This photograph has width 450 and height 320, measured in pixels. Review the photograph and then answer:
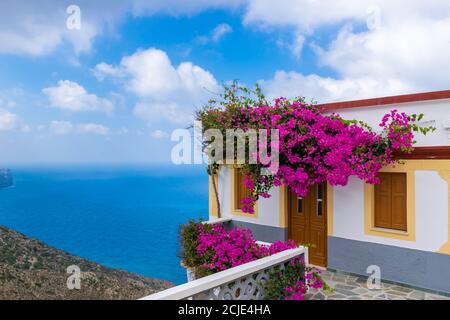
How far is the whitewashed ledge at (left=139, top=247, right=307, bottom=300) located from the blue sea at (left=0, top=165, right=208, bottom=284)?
3.20 m

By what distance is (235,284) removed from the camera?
480cm

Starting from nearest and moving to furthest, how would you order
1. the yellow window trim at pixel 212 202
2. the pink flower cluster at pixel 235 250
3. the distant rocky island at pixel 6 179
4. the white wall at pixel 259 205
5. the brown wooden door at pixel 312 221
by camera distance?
the pink flower cluster at pixel 235 250 → the brown wooden door at pixel 312 221 → the white wall at pixel 259 205 → the yellow window trim at pixel 212 202 → the distant rocky island at pixel 6 179

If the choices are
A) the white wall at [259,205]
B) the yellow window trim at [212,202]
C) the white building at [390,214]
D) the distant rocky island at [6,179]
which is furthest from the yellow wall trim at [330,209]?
the distant rocky island at [6,179]

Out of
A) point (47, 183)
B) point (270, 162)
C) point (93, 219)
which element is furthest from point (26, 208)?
point (270, 162)

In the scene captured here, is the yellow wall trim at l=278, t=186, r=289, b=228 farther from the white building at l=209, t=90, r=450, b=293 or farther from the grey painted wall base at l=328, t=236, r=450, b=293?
the grey painted wall base at l=328, t=236, r=450, b=293

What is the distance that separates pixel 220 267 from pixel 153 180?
71.5 metres

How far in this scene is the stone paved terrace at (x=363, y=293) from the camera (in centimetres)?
626

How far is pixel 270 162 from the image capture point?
7.28 m

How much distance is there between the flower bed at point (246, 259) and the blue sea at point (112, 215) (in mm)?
1321

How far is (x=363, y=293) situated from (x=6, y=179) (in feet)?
187

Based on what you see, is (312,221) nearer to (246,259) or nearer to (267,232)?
(267,232)

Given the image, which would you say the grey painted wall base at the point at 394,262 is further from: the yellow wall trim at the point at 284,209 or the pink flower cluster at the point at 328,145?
the pink flower cluster at the point at 328,145
